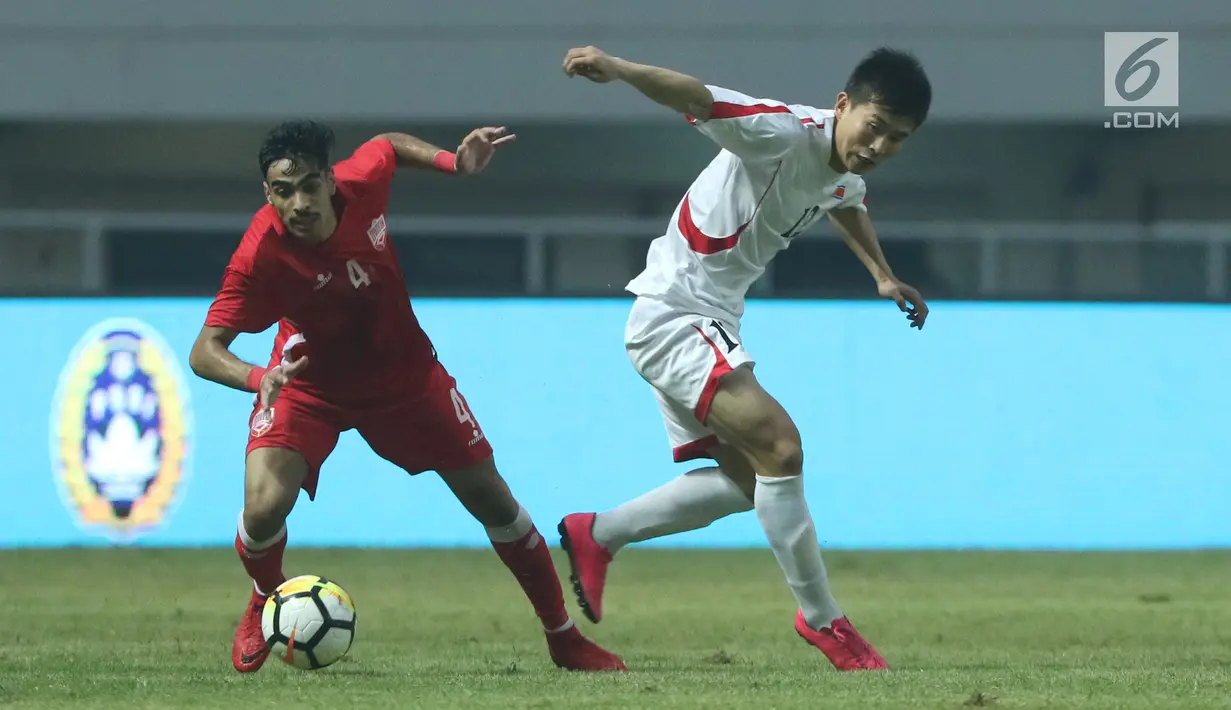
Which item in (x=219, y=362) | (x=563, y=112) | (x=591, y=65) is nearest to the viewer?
(x=591, y=65)

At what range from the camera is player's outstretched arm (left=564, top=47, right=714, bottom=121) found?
5.12 meters

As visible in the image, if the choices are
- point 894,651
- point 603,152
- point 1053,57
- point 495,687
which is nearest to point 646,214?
point 603,152

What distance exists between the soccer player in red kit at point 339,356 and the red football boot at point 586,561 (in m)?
0.16

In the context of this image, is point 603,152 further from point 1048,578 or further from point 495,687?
point 495,687

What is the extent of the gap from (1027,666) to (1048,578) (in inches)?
171

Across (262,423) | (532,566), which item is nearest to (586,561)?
(532,566)

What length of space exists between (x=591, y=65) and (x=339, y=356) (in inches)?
55.2

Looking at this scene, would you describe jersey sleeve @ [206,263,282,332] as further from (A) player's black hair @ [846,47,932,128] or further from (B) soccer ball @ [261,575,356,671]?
(A) player's black hair @ [846,47,932,128]

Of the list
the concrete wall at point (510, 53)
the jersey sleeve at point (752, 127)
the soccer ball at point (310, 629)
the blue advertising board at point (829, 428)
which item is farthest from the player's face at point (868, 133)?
the concrete wall at point (510, 53)

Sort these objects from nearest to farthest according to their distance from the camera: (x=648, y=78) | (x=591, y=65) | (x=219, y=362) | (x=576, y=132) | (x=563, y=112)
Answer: (x=591, y=65) < (x=648, y=78) < (x=219, y=362) < (x=563, y=112) < (x=576, y=132)

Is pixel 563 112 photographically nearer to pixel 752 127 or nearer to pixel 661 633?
pixel 661 633

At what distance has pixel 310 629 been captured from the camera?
18.3ft

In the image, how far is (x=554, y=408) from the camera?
12055 millimetres

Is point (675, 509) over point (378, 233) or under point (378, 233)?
Result: under
